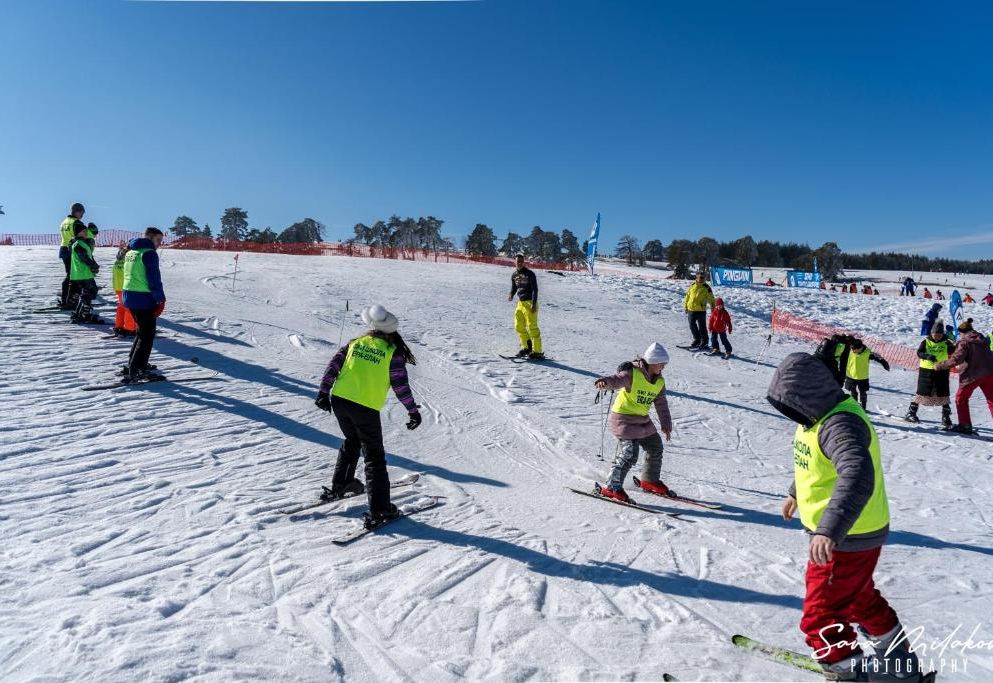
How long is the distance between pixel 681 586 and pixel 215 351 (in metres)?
8.70

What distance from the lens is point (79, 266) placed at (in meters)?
9.65

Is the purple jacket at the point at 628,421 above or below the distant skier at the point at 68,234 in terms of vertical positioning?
below

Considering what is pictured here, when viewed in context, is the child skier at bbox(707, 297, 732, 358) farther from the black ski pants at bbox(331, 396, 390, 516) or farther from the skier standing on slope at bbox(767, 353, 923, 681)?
the skier standing on slope at bbox(767, 353, 923, 681)

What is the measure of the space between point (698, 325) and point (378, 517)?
12.0 m

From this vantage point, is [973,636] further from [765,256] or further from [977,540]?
[765,256]

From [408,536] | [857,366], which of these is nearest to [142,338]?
[408,536]

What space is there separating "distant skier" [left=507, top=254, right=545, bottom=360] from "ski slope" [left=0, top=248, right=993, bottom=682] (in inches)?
54.4

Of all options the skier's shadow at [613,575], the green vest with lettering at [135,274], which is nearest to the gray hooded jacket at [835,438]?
the skier's shadow at [613,575]

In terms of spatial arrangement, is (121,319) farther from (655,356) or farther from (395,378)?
(655,356)

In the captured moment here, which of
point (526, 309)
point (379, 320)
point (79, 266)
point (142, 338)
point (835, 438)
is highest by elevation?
point (79, 266)

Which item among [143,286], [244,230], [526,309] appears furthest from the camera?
[244,230]

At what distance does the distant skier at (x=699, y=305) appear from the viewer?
1361cm

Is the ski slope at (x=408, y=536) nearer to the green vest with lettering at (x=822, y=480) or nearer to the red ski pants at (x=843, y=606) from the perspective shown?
the red ski pants at (x=843, y=606)

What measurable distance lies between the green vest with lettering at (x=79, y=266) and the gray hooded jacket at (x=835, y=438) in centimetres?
1096
